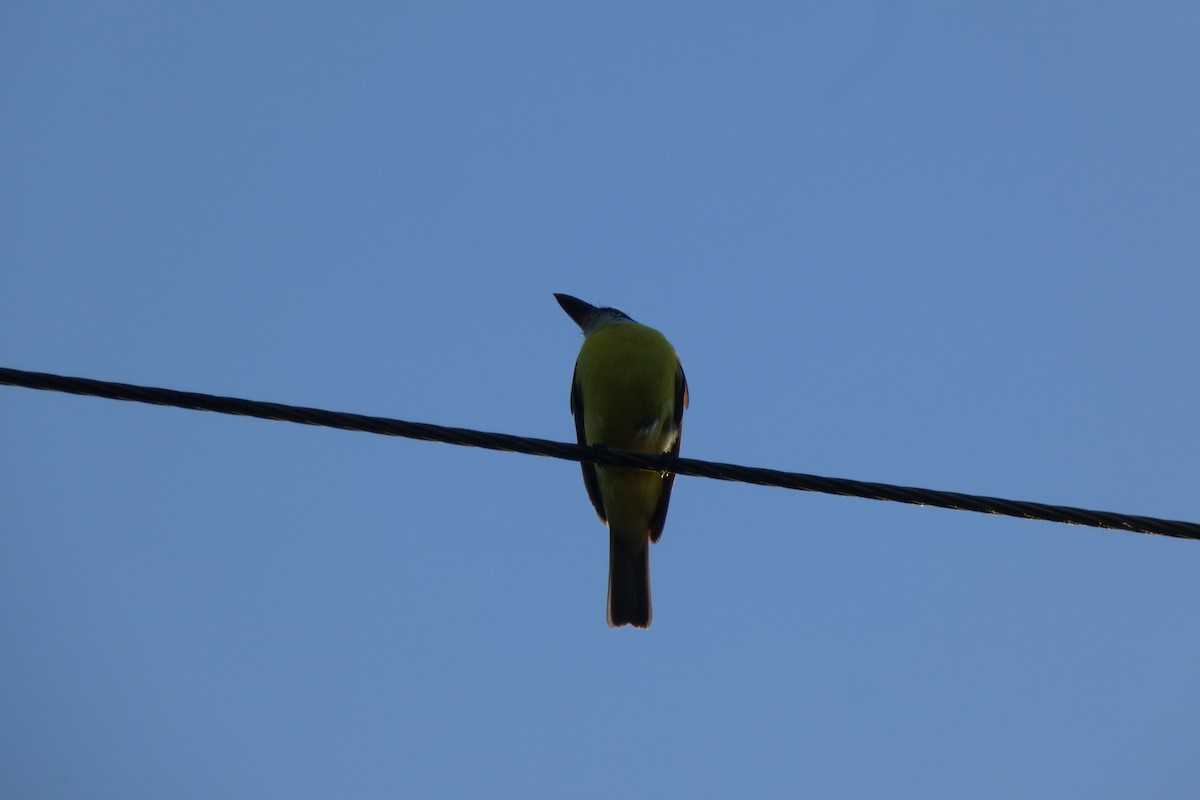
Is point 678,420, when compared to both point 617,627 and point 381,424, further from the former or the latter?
point 381,424

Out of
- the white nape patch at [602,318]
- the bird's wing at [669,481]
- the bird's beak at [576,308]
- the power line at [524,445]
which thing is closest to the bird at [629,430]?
the bird's wing at [669,481]

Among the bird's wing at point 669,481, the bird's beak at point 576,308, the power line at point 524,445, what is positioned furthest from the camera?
the bird's beak at point 576,308

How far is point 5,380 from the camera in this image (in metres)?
3.03

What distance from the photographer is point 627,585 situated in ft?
23.2

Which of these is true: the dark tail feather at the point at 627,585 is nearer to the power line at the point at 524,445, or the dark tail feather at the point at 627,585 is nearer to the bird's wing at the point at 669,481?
the bird's wing at the point at 669,481

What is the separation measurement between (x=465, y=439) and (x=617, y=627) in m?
3.86

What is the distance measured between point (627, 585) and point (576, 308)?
2.74 metres

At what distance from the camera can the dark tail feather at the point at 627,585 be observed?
276 inches

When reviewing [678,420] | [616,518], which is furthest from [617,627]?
[678,420]

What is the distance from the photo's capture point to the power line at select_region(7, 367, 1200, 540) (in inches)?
120

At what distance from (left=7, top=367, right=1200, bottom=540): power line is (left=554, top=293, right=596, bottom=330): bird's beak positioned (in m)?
5.17

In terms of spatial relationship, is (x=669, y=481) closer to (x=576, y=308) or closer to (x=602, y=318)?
(x=602, y=318)

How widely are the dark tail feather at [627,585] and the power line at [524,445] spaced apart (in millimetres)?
3583

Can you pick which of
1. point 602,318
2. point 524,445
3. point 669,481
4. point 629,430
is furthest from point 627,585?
point 524,445
